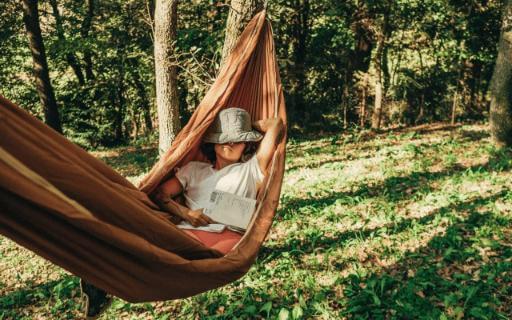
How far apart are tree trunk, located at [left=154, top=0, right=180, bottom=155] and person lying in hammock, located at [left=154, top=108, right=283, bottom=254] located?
135 cm

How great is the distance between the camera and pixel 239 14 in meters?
3.29

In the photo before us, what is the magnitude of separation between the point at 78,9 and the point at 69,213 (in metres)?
10.1

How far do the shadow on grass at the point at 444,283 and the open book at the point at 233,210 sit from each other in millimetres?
905

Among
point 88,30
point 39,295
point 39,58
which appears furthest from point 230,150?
point 88,30

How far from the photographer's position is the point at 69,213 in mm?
1369

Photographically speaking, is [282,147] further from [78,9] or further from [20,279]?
[78,9]

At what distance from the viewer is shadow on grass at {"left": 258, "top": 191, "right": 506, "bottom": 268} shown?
11.5 feet

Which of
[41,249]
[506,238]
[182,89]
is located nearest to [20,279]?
[41,249]

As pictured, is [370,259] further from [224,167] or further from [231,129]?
[231,129]

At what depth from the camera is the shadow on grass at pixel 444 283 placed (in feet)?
8.22

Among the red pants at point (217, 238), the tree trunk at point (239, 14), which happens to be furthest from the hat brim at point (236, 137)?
the tree trunk at point (239, 14)

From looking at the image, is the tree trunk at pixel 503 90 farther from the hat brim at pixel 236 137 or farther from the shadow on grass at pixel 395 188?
the hat brim at pixel 236 137

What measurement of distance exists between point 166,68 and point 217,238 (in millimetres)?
2409

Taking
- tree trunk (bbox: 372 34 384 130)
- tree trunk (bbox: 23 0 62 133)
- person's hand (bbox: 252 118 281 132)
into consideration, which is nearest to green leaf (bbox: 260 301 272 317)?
person's hand (bbox: 252 118 281 132)
